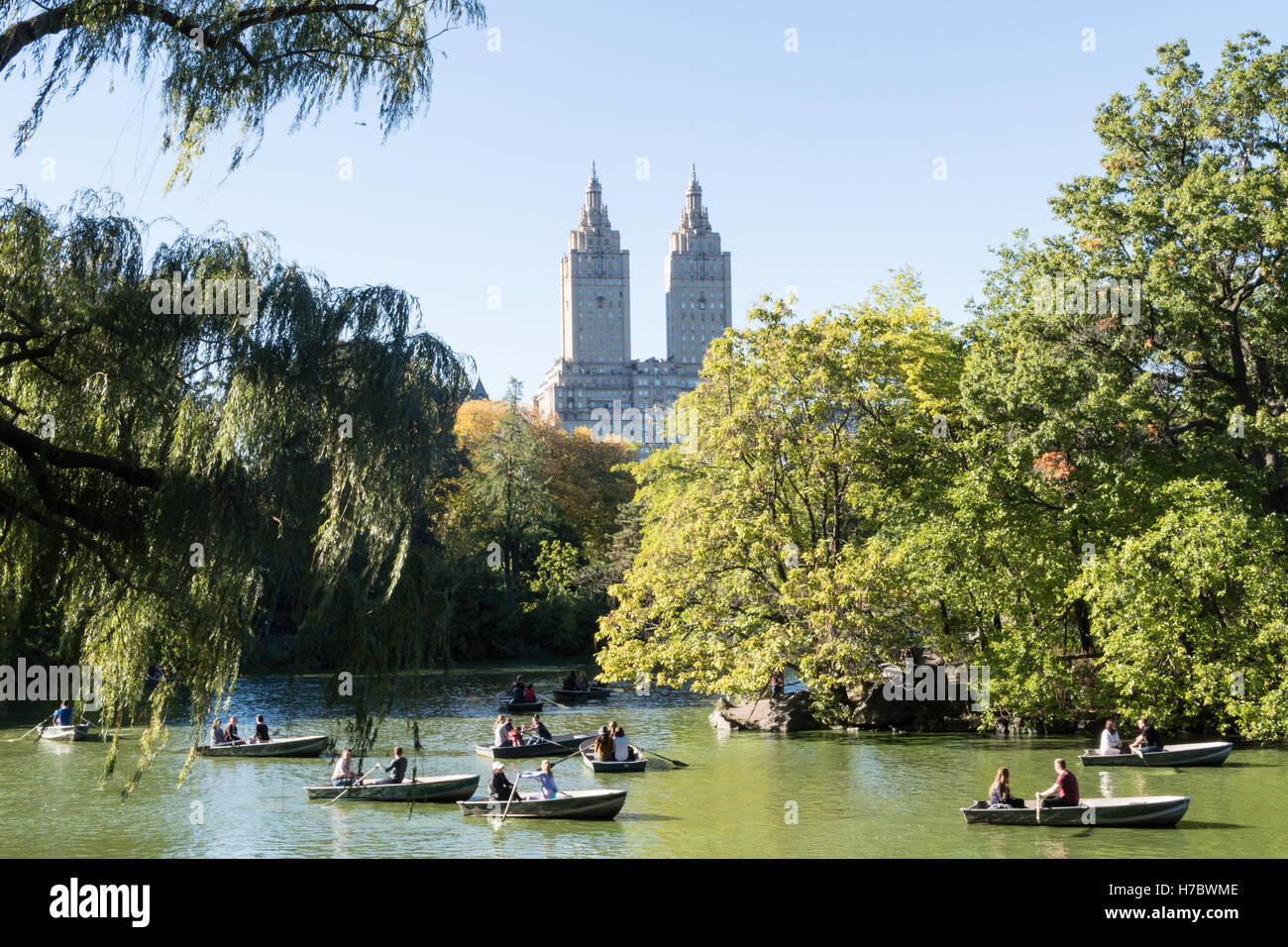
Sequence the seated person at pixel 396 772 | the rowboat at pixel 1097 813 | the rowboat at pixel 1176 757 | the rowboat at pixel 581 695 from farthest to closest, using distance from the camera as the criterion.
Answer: the rowboat at pixel 581 695
the rowboat at pixel 1176 757
the seated person at pixel 396 772
the rowboat at pixel 1097 813

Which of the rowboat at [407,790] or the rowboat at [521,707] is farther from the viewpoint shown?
the rowboat at [521,707]

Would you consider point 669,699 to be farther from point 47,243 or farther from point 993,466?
point 47,243

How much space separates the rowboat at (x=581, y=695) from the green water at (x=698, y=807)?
26.6 ft

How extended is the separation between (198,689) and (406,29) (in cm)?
606

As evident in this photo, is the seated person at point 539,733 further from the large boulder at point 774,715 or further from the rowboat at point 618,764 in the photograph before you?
the large boulder at point 774,715

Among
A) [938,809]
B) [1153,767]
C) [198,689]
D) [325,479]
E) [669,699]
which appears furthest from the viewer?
[669,699]

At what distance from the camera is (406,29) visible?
10672mm

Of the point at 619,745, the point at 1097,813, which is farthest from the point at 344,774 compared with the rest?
the point at 1097,813

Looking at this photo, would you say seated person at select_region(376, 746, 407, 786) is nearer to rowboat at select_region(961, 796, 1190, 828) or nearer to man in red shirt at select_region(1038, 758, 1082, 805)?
rowboat at select_region(961, 796, 1190, 828)

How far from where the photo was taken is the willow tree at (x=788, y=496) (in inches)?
1134

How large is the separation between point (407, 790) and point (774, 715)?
12530 millimetres

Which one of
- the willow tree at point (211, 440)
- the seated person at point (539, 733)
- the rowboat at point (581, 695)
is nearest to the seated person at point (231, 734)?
the seated person at point (539, 733)
